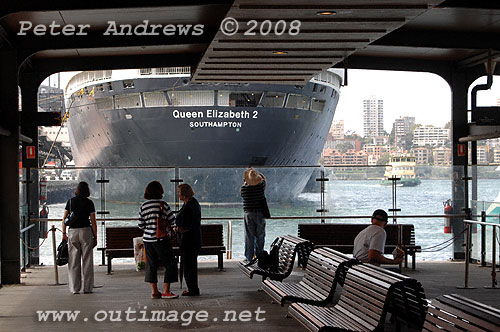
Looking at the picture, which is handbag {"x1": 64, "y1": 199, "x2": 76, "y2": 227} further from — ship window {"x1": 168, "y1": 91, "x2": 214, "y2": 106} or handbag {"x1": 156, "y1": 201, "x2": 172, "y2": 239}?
ship window {"x1": 168, "y1": 91, "x2": 214, "y2": 106}

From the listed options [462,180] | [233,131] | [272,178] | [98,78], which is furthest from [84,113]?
[462,180]

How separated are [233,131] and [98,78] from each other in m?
10.7

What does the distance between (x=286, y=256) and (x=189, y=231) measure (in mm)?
1411

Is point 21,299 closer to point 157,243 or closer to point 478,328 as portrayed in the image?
point 157,243

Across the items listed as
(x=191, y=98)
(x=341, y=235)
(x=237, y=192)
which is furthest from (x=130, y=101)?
(x=341, y=235)

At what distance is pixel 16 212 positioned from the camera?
1145 cm

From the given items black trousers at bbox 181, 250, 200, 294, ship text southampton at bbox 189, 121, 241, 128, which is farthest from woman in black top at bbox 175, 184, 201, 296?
ship text southampton at bbox 189, 121, 241, 128

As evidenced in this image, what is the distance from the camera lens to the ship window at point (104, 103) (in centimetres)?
4970

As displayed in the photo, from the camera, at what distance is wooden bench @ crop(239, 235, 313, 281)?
905 cm

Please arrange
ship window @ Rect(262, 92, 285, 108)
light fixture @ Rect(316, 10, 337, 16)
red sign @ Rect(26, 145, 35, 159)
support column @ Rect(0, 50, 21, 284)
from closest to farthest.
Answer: light fixture @ Rect(316, 10, 337, 16), support column @ Rect(0, 50, 21, 284), red sign @ Rect(26, 145, 35, 159), ship window @ Rect(262, 92, 285, 108)

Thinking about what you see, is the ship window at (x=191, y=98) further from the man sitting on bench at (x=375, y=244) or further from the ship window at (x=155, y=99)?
the man sitting on bench at (x=375, y=244)

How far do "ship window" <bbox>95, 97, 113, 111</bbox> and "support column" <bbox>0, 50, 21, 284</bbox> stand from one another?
38348mm

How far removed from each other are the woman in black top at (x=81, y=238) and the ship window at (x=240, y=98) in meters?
37.9

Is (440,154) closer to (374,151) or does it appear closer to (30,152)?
(374,151)
